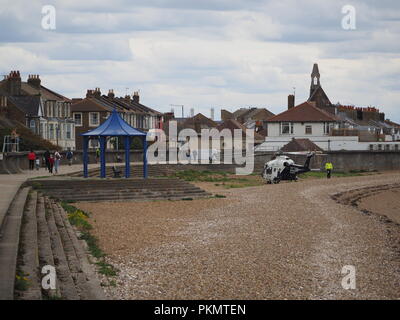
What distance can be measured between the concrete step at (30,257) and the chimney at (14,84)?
48343mm

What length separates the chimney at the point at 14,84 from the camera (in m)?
71.7

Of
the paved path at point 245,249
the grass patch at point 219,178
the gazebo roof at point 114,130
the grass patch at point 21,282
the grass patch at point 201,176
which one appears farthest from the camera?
the grass patch at point 201,176

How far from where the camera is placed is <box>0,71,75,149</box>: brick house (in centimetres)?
6969

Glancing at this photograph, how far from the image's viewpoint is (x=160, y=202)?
3569cm

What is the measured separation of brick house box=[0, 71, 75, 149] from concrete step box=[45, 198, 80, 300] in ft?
151

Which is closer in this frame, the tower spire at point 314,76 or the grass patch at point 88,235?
the grass patch at point 88,235

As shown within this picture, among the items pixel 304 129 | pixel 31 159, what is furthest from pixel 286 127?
pixel 31 159

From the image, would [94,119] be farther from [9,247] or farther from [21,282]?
[21,282]

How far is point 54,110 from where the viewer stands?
76.3m

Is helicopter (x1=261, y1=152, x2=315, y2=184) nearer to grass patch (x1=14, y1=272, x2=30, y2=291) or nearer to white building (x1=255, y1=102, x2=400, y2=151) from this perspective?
white building (x1=255, y1=102, x2=400, y2=151)

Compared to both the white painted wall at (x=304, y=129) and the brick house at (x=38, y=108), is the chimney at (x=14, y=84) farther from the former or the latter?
the white painted wall at (x=304, y=129)

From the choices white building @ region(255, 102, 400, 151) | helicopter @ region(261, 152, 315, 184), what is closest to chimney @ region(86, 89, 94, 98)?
white building @ region(255, 102, 400, 151)

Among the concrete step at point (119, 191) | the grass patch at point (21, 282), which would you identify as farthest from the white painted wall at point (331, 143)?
the grass patch at point (21, 282)
